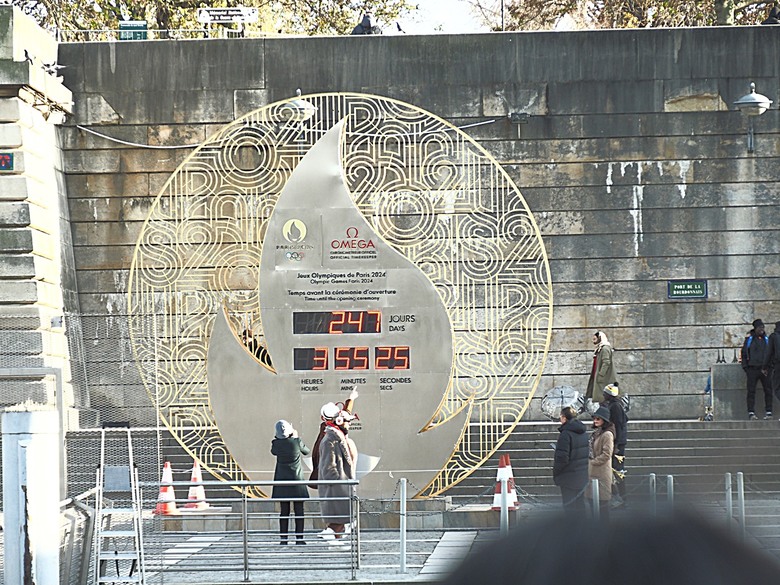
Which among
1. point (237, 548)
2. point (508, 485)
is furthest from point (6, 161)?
point (508, 485)

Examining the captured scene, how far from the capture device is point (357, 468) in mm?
15516

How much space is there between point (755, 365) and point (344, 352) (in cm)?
660

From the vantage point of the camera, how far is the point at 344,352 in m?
15.5

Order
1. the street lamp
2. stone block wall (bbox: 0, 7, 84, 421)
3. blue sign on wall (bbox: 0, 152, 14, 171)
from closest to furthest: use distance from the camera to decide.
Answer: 1. stone block wall (bbox: 0, 7, 84, 421)
2. blue sign on wall (bbox: 0, 152, 14, 171)
3. the street lamp

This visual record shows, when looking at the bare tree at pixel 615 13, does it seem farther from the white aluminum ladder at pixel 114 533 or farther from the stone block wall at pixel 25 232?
the white aluminum ladder at pixel 114 533

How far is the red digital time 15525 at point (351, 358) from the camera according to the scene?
1544 cm

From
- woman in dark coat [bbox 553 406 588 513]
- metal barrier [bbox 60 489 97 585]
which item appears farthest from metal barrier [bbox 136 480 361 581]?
woman in dark coat [bbox 553 406 588 513]

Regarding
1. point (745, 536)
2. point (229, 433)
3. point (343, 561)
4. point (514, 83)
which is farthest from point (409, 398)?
point (745, 536)

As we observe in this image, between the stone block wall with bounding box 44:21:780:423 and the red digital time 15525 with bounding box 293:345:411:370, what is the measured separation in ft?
19.4

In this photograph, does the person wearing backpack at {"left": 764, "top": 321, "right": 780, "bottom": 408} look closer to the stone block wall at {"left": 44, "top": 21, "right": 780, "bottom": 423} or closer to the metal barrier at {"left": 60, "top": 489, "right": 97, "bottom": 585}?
the stone block wall at {"left": 44, "top": 21, "right": 780, "bottom": 423}

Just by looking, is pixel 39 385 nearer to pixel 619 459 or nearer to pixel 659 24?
pixel 619 459

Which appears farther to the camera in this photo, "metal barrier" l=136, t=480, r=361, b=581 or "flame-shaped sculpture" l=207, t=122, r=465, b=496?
"flame-shaped sculpture" l=207, t=122, r=465, b=496

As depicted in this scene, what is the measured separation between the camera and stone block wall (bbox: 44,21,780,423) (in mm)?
20922

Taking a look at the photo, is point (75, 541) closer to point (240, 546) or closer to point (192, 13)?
point (240, 546)
